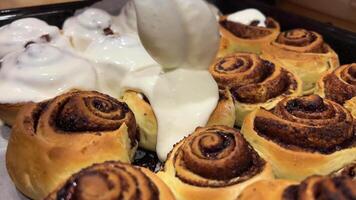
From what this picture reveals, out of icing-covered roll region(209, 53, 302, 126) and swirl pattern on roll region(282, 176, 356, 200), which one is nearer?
swirl pattern on roll region(282, 176, 356, 200)

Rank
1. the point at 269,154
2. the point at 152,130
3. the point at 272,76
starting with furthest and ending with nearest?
the point at 272,76
the point at 152,130
the point at 269,154

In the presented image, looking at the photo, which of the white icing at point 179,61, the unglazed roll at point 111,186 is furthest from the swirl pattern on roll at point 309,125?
the unglazed roll at point 111,186

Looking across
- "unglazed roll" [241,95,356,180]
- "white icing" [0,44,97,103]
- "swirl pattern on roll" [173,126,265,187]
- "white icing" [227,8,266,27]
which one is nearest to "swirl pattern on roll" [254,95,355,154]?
"unglazed roll" [241,95,356,180]

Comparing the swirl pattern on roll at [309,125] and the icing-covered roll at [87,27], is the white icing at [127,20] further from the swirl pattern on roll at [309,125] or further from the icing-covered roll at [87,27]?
the swirl pattern on roll at [309,125]

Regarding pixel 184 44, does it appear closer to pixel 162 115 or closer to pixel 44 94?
pixel 162 115

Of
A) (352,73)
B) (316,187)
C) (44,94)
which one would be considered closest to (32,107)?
(44,94)

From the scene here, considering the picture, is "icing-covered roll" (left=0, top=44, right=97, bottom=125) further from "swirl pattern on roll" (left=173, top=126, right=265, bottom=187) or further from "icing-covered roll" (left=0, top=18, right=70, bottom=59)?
"swirl pattern on roll" (left=173, top=126, right=265, bottom=187)

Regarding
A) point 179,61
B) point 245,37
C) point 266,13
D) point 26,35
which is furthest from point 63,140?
point 266,13

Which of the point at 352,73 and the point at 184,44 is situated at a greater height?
the point at 184,44
